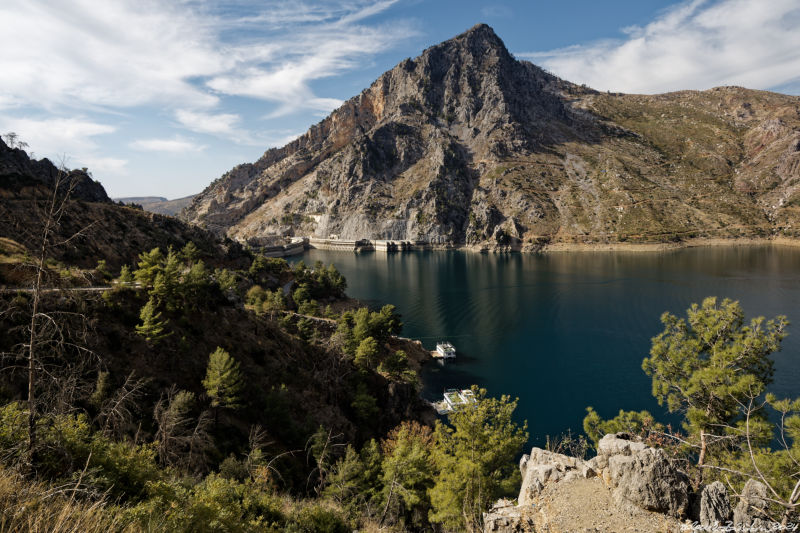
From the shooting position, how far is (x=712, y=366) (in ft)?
55.0

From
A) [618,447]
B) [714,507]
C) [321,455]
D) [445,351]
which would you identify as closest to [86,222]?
[321,455]

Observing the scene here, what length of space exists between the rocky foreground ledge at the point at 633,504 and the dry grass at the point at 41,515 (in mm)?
9672

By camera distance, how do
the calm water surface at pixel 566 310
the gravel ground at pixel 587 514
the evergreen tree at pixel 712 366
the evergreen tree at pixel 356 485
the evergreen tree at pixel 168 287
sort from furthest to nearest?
the calm water surface at pixel 566 310 → the evergreen tree at pixel 168 287 → the evergreen tree at pixel 356 485 → the evergreen tree at pixel 712 366 → the gravel ground at pixel 587 514

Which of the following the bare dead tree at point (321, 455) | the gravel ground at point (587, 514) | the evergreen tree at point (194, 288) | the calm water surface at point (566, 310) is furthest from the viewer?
the calm water surface at point (566, 310)

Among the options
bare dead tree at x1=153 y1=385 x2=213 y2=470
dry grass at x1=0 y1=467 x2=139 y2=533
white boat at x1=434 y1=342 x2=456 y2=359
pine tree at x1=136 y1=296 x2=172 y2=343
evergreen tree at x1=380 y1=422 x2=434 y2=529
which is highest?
dry grass at x1=0 y1=467 x2=139 y2=533

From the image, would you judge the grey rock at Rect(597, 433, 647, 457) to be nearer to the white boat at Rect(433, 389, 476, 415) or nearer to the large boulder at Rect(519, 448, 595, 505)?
the large boulder at Rect(519, 448, 595, 505)

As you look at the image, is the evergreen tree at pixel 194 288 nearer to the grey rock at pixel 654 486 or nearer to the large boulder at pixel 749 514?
the grey rock at pixel 654 486

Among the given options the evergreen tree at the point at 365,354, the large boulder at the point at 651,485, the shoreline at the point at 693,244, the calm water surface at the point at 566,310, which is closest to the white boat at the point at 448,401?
the calm water surface at the point at 566,310

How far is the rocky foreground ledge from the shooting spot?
956cm

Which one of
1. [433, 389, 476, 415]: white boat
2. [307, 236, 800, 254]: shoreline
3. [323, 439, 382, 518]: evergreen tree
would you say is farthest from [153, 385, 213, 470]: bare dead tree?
[307, 236, 800, 254]: shoreline

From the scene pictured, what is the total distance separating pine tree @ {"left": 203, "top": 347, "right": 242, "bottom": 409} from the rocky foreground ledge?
17525 millimetres

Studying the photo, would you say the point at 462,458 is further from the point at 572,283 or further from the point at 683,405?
the point at 572,283

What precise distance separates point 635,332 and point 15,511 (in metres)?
71.9

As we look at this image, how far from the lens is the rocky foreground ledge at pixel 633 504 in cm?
956
